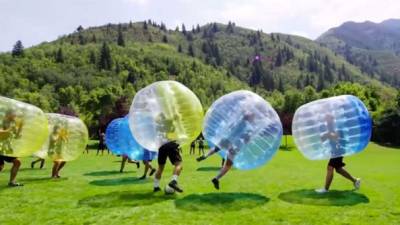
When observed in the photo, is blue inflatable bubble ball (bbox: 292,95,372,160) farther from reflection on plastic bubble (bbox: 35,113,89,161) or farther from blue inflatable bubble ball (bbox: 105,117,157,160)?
reflection on plastic bubble (bbox: 35,113,89,161)

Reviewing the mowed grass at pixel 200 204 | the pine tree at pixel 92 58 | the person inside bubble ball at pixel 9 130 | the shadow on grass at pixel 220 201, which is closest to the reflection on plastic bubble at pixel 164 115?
the mowed grass at pixel 200 204

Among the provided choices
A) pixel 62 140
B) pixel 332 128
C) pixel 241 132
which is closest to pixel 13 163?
pixel 62 140

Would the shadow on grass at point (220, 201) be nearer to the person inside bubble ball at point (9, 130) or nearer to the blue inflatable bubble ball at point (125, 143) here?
the blue inflatable bubble ball at point (125, 143)

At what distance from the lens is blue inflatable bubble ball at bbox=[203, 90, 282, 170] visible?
10750 millimetres

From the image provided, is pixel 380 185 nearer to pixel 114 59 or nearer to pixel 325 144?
pixel 325 144

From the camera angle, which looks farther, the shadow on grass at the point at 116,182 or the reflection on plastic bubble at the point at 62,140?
the reflection on plastic bubble at the point at 62,140

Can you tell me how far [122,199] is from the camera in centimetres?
1038

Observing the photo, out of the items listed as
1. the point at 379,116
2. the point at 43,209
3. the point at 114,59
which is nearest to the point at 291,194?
the point at 43,209

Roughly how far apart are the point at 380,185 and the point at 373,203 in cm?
354

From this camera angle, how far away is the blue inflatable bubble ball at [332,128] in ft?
36.3

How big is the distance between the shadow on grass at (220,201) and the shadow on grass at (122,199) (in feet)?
2.02

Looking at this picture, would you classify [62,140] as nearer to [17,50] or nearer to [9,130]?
[9,130]

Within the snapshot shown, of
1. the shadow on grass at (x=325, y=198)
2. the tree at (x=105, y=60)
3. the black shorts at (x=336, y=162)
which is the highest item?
the tree at (x=105, y=60)

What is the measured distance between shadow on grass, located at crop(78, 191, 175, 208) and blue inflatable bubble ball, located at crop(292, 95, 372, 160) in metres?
3.76
